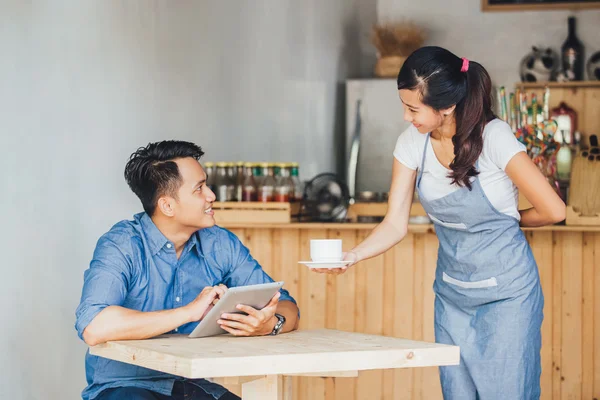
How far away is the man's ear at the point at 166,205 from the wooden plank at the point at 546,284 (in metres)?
1.73

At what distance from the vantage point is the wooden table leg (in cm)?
173

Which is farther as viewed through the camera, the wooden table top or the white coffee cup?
the white coffee cup

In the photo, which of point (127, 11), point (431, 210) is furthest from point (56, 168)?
point (431, 210)

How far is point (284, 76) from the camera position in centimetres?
492

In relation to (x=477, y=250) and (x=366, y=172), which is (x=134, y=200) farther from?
(x=366, y=172)

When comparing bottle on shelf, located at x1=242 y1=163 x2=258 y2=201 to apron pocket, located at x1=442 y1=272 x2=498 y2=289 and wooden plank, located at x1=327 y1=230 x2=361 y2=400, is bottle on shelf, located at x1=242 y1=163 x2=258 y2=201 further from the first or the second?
apron pocket, located at x1=442 y1=272 x2=498 y2=289

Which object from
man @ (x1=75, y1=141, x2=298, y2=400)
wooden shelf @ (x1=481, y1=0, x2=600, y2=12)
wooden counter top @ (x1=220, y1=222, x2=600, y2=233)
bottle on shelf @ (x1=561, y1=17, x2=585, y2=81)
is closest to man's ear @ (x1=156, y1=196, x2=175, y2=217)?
man @ (x1=75, y1=141, x2=298, y2=400)

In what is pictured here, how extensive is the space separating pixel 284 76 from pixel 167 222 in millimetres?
2801

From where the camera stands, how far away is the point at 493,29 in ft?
18.6

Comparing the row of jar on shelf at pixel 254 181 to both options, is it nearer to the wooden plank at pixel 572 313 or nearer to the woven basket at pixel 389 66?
the wooden plank at pixel 572 313

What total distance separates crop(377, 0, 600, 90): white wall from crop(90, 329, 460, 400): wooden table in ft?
13.5

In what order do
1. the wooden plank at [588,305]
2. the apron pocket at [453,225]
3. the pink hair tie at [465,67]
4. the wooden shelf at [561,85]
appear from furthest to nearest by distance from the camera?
the wooden shelf at [561,85]
the wooden plank at [588,305]
the apron pocket at [453,225]
the pink hair tie at [465,67]

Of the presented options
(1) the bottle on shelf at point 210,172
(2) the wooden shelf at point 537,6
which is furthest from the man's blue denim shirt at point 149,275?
(2) the wooden shelf at point 537,6

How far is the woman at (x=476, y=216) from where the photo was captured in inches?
→ 86.4
